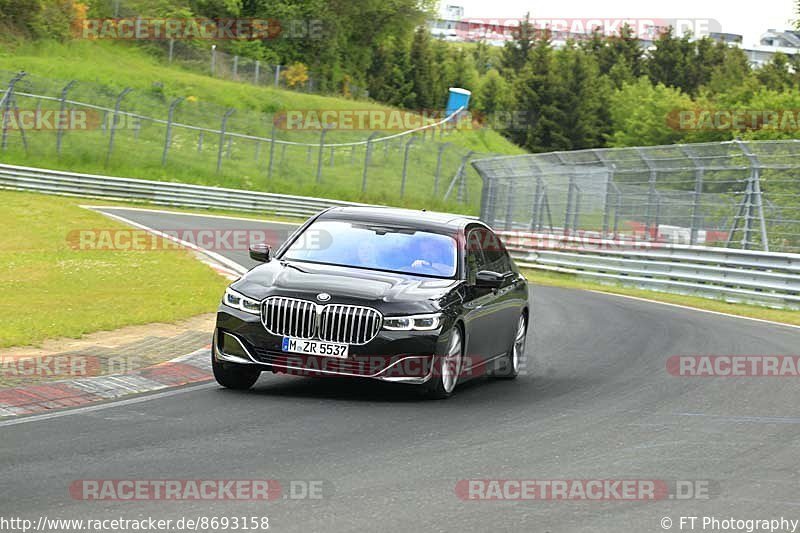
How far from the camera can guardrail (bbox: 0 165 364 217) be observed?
1625 inches

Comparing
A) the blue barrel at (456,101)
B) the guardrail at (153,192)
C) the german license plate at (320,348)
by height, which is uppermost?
the blue barrel at (456,101)

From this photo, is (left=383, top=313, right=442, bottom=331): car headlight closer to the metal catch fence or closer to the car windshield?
the car windshield

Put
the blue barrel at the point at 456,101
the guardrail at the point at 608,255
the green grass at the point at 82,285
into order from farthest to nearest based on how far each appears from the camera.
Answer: the blue barrel at the point at 456,101
the guardrail at the point at 608,255
the green grass at the point at 82,285

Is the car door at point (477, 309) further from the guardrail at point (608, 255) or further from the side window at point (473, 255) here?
the guardrail at point (608, 255)

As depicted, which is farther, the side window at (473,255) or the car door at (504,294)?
the car door at (504,294)

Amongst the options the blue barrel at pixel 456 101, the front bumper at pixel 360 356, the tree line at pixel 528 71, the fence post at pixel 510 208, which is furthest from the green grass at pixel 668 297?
the blue barrel at pixel 456 101

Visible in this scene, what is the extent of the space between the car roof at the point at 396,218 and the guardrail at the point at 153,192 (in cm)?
3082

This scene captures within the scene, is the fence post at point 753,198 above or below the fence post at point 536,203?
above

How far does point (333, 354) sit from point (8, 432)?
274 centimetres

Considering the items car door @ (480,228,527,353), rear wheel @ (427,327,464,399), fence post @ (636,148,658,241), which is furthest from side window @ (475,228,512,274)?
fence post @ (636,148,658,241)

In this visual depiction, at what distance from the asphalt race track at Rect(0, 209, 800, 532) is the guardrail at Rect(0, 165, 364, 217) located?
3140 cm

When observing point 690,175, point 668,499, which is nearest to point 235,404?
point 668,499

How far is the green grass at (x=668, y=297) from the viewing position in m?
22.2

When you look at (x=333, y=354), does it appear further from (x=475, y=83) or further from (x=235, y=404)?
(x=475, y=83)
